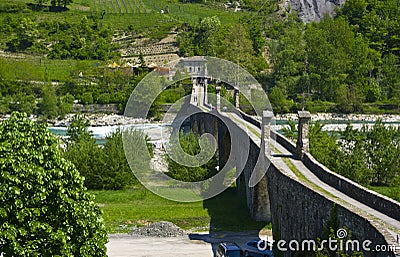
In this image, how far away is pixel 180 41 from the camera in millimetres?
123750

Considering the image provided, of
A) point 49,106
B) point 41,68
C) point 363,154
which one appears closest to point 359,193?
point 363,154

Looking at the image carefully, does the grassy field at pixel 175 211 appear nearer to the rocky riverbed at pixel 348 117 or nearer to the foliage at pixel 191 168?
the foliage at pixel 191 168

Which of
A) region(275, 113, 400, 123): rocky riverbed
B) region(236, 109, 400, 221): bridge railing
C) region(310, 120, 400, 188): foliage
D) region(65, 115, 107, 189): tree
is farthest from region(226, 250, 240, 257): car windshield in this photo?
region(275, 113, 400, 123): rocky riverbed

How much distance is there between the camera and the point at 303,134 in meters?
24.6

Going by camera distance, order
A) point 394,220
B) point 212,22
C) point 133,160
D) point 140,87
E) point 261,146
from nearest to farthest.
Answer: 1. point 394,220
2. point 261,146
3. point 133,160
4. point 140,87
5. point 212,22

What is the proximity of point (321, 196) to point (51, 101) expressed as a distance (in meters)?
74.7

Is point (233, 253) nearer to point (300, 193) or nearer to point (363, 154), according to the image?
point (300, 193)

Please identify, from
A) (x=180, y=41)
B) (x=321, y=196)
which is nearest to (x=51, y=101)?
(x=180, y=41)

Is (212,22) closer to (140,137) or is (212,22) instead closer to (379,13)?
(379,13)

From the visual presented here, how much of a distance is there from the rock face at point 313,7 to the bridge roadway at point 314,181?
130 m

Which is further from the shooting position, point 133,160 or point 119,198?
point 133,160

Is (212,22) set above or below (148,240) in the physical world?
above

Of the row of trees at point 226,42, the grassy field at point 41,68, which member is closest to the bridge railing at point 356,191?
the row of trees at point 226,42

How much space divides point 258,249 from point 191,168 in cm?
1623
